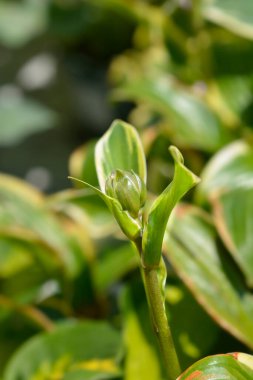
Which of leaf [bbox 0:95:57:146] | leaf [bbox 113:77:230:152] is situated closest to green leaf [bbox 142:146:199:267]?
leaf [bbox 113:77:230:152]

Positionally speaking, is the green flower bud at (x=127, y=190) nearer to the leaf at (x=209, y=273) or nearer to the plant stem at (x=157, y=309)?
the plant stem at (x=157, y=309)

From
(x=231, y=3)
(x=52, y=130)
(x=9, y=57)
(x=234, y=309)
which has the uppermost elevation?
(x=231, y=3)

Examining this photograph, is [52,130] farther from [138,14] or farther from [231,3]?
[231,3]

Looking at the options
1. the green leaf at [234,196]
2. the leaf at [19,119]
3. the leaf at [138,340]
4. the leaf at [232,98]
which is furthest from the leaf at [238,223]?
the leaf at [19,119]

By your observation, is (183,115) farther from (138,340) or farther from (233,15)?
(138,340)

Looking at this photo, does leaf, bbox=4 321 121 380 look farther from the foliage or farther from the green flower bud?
the green flower bud

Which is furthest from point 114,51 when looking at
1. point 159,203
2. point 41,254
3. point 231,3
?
point 159,203

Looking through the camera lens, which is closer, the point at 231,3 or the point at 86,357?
the point at 86,357

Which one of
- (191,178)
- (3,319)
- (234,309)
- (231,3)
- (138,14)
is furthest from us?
(138,14)
